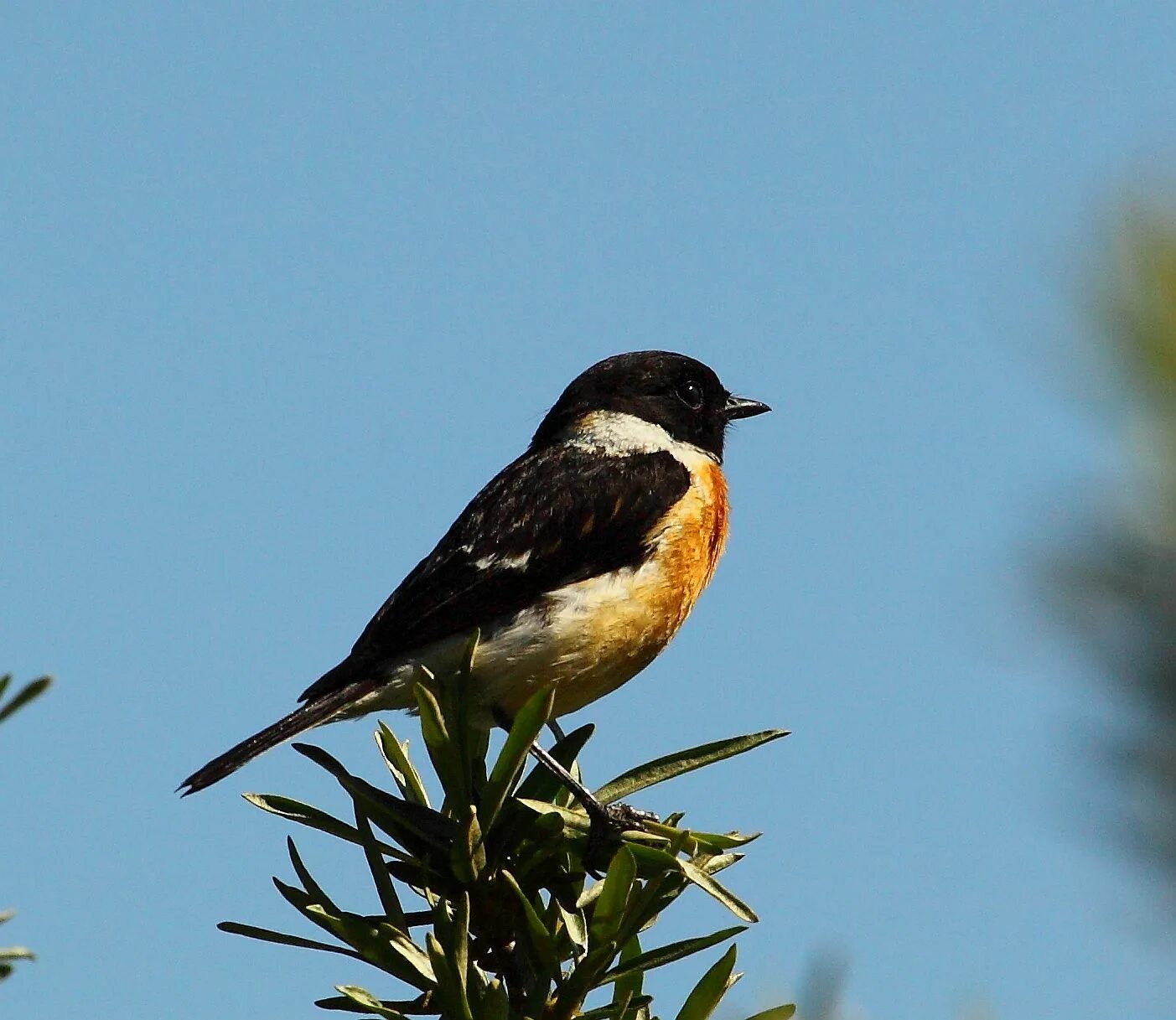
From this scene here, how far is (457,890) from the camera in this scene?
9.55 feet

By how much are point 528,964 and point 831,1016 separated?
0.69 meters

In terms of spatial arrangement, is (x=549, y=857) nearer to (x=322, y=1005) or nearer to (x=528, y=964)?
(x=528, y=964)

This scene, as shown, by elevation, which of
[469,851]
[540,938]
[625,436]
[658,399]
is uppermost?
[658,399]

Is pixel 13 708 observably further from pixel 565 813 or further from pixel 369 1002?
pixel 565 813

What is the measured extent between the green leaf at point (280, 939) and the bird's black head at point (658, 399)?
406 cm

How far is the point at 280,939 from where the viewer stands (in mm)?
2475

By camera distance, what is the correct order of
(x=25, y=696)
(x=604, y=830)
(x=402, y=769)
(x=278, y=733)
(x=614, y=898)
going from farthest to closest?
1. (x=278, y=733)
2. (x=402, y=769)
3. (x=604, y=830)
4. (x=614, y=898)
5. (x=25, y=696)

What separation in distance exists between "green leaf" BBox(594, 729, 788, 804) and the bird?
49.0 inches

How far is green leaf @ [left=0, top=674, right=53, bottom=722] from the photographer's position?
102cm

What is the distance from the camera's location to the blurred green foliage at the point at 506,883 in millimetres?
2420

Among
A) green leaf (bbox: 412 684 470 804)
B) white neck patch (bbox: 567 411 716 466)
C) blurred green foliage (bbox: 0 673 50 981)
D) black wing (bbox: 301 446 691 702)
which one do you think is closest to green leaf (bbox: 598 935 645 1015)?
green leaf (bbox: 412 684 470 804)

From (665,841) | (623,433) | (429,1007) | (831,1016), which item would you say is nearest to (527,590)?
(623,433)

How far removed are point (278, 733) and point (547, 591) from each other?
42.4 inches

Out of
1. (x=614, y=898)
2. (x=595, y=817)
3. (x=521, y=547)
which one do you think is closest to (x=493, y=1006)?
(x=614, y=898)
